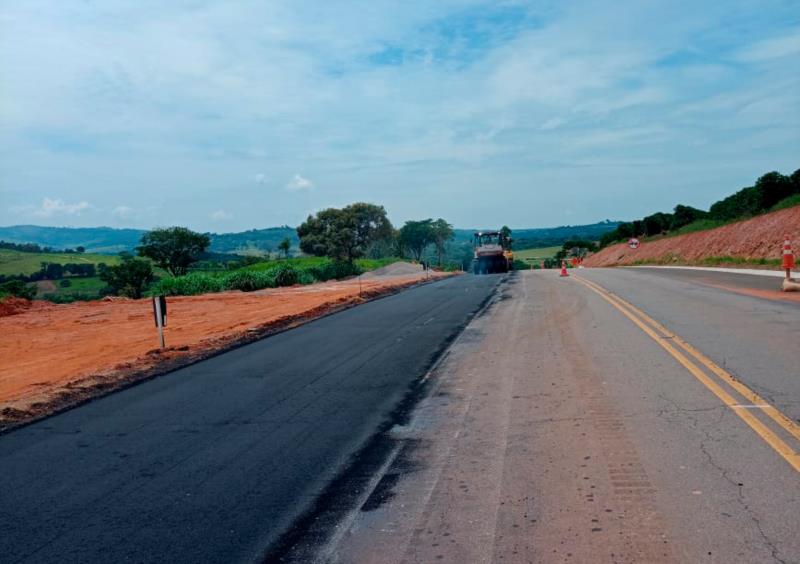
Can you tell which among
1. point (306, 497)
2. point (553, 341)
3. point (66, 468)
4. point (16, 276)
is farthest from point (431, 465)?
point (16, 276)

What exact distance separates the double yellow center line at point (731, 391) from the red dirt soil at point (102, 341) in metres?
7.95

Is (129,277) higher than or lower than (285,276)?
higher

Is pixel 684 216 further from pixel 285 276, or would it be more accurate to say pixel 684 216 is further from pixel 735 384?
pixel 735 384

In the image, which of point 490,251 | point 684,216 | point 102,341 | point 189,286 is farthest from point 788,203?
point 102,341

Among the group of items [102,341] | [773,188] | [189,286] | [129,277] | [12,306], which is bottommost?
[102,341]

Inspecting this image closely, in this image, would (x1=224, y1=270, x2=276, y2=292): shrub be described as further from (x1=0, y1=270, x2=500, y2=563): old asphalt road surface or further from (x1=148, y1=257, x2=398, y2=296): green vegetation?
(x1=0, y1=270, x2=500, y2=563): old asphalt road surface

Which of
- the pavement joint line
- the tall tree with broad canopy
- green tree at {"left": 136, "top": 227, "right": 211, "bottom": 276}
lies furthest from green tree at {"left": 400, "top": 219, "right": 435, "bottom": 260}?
the pavement joint line

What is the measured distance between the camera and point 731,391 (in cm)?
808

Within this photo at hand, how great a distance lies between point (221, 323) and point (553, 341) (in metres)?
11.5

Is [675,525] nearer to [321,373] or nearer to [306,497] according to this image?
[306,497]

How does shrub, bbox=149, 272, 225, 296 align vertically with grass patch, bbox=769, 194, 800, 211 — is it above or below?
below

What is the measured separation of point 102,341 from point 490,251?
35.7 meters

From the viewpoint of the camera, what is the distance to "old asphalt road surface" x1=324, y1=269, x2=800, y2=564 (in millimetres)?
4344

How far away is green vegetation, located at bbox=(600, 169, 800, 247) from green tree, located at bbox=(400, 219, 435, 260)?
51.8 m
